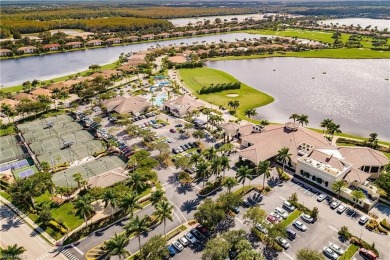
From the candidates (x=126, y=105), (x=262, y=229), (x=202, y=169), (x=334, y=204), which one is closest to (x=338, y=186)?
(x=334, y=204)

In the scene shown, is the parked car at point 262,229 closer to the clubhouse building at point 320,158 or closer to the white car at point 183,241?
the white car at point 183,241

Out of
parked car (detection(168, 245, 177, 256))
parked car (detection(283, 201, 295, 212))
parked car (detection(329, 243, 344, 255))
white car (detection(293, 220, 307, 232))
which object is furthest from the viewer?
parked car (detection(283, 201, 295, 212))

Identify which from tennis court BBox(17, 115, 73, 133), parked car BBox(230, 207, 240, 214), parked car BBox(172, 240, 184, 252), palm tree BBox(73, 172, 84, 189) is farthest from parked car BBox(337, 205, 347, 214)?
tennis court BBox(17, 115, 73, 133)

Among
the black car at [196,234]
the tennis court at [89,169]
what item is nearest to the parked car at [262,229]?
the black car at [196,234]

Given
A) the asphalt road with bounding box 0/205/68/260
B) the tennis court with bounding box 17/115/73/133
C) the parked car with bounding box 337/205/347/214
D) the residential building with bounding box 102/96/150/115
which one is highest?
the residential building with bounding box 102/96/150/115

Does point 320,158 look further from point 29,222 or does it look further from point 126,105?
point 126,105

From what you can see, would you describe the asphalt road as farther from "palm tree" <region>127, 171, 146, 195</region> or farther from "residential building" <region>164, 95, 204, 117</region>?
"residential building" <region>164, 95, 204, 117</region>
